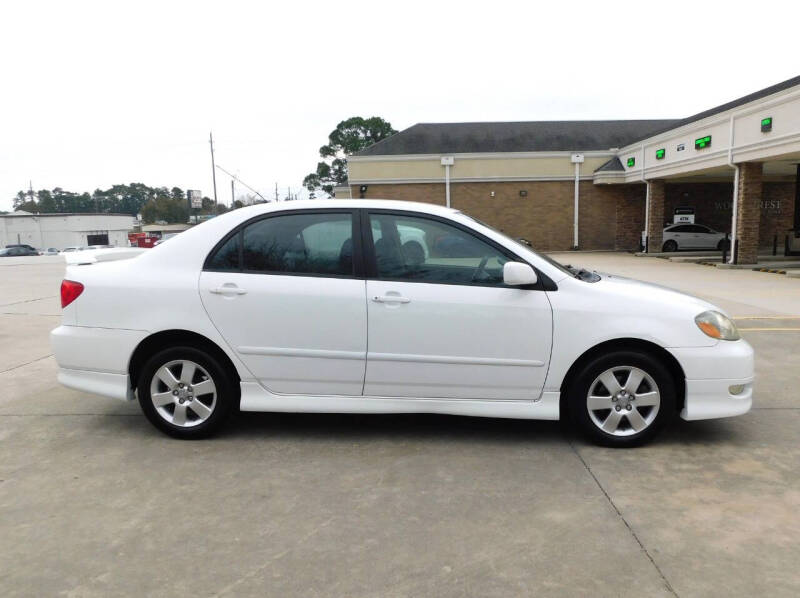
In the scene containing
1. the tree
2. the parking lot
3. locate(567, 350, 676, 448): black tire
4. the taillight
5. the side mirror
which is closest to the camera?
the parking lot

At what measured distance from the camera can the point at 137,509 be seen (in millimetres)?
3342

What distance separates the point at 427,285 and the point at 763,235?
1219 inches

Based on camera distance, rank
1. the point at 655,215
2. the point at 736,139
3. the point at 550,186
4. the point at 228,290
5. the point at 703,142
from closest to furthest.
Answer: the point at 228,290, the point at 736,139, the point at 703,142, the point at 655,215, the point at 550,186

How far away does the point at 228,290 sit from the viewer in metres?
4.16

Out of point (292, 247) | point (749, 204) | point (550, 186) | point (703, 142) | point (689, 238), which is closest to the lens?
point (292, 247)

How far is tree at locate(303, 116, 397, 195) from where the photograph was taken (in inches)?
2707

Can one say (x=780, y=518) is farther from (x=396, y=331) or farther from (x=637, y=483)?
(x=396, y=331)

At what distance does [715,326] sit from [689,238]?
2588cm

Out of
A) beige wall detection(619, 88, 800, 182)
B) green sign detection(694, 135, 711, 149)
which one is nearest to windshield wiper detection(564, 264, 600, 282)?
beige wall detection(619, 88, 800, 182)

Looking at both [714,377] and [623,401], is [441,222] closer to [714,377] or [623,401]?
[623,401]

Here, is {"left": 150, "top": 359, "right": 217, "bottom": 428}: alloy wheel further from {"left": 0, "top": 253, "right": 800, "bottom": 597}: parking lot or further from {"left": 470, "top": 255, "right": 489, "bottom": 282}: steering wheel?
{"left": 470, "top": 255, "right": 489, "bottom": 282}: steering wheel

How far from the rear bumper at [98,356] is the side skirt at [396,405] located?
86 centimetres

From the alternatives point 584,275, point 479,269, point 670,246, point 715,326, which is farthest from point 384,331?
point 670,246

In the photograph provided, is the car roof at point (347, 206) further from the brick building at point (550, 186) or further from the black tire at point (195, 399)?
the brick building at point (550, 186)
